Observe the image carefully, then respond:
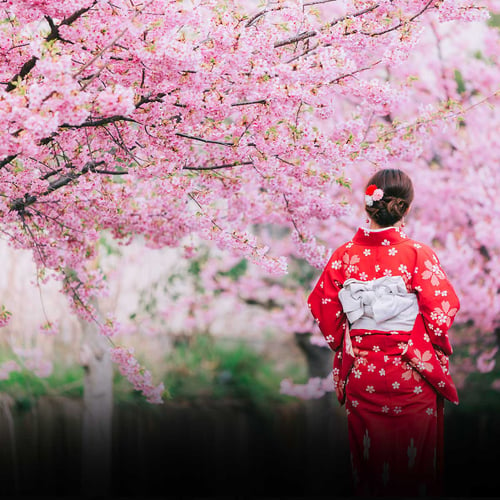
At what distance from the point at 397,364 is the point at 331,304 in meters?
0.35

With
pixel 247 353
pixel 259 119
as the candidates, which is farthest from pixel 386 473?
pixel 247 353

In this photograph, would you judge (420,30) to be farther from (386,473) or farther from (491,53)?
(491,53)

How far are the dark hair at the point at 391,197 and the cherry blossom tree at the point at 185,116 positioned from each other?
0.25 meters

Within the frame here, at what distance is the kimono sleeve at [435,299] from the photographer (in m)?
2.50

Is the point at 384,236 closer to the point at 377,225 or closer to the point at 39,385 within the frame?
the point at 377,225

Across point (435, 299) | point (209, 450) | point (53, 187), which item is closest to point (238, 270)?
point (209, 450)

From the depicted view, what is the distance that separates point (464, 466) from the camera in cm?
505

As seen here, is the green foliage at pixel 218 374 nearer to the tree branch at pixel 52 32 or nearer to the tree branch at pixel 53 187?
the tree branch at pixel 53 187

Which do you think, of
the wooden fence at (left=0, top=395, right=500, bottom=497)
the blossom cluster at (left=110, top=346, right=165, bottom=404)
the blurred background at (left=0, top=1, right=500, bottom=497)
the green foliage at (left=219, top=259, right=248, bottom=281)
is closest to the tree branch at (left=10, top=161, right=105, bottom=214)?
the blossom cluster at (left=110, top=346, right=165, bottom=404)

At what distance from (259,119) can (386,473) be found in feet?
4.87

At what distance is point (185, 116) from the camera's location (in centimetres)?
242

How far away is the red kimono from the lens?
8.33 ft

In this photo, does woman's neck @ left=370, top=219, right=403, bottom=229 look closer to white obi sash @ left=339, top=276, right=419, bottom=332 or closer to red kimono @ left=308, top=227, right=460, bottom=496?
red kimono @ left=308, top=227, right=460, bottom=496

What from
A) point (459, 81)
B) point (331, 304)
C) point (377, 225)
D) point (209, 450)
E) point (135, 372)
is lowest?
point (209, 450)
